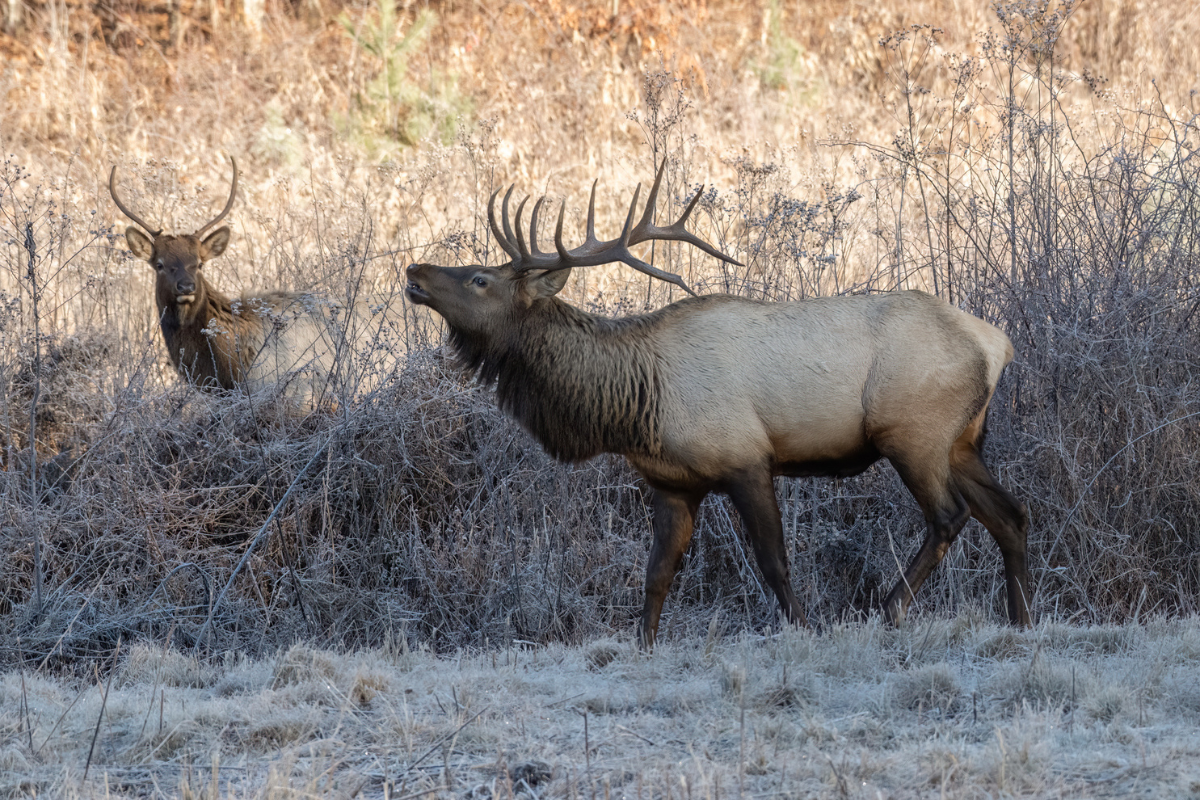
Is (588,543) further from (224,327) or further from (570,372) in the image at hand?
(224,327)

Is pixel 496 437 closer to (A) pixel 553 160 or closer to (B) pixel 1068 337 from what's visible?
(B) pixel 1068 337

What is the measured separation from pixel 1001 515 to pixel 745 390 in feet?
4.71

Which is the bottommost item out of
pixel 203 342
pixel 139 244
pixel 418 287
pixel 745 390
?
pixel 745 390

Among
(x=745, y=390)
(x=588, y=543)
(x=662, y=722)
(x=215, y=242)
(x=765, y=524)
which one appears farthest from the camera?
(x=215, y=242)

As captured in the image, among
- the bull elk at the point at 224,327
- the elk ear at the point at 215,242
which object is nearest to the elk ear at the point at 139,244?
the bull elk at the point at 224,327

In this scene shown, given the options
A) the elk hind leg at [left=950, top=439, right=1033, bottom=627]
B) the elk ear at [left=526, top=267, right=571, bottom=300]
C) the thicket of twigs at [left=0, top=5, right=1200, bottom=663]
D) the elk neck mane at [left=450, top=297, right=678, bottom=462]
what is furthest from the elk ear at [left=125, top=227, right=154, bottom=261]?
the elk hind leg at [left=950, top=439, right=1033, bottom=627]

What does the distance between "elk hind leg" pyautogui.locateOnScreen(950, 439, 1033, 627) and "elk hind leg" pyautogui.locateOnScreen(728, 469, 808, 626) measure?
1027 mm

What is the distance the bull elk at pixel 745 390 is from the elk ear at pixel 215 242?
334 cm

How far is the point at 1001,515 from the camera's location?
19.2ft

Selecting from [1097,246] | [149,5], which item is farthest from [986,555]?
[149,5]

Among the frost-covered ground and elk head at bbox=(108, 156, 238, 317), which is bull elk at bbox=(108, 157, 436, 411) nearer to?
elk head at bbox=(108, 156, 238, 317)

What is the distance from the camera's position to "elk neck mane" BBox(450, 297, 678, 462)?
18.6ft

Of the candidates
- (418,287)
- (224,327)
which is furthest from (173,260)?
(418,287)

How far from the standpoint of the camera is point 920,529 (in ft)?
22.5
